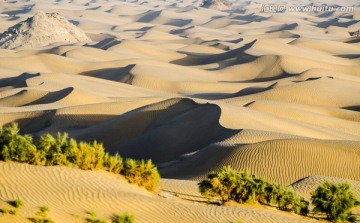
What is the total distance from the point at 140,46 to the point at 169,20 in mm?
54790

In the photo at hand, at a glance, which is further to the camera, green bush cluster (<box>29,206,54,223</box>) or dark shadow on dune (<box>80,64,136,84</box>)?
dark shadow on dune (<box>80,64,136,84</box>)

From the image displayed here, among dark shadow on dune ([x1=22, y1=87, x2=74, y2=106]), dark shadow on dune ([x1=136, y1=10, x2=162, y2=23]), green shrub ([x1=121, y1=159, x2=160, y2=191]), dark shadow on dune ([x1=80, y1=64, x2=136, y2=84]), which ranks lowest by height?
dark shadow on dune ([x1=136, y1=10, x2=162, y2=23])

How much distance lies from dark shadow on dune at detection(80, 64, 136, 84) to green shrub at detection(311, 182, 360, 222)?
35041mm

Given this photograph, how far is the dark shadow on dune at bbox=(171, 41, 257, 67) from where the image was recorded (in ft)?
187

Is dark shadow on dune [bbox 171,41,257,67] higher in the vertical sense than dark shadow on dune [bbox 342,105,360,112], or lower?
lower

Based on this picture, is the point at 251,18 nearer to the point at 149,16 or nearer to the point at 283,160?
the point at 149,16

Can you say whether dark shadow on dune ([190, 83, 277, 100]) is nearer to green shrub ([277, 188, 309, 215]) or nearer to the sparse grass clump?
green shrub ([277, 188, 309, 215])

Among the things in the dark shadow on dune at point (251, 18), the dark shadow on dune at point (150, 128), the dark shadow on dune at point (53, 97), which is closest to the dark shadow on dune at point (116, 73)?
the dark shadow on dune at point (53, 97)

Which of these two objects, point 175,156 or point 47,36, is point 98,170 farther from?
point 47,36

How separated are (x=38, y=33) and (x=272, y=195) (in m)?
66.7

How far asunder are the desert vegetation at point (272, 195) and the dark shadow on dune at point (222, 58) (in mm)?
43563

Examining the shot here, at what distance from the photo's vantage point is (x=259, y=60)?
54.0 metres

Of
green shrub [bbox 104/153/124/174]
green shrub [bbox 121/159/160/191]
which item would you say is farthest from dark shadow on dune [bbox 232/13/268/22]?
green shrub [bbox 121/159/160/191]

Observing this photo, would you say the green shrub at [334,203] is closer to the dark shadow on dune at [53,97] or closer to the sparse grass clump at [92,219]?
the sparse grass clump at [92,219]
